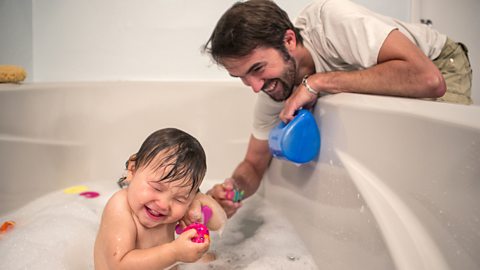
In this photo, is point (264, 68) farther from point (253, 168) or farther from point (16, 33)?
point (16, 33)

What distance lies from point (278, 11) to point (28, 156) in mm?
802

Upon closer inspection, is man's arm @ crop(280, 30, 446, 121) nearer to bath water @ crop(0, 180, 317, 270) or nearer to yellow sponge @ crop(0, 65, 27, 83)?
bath water @ crop(0, 180, 317, 270)

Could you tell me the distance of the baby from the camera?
80 centimetres

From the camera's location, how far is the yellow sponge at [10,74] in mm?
1336

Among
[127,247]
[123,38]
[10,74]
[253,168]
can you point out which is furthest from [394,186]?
[123,38]

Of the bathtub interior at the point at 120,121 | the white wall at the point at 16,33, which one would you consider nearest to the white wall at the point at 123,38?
the white wall at the point at 16,33

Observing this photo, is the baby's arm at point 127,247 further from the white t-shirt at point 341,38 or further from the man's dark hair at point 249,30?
the white t-shirt at point 341,38

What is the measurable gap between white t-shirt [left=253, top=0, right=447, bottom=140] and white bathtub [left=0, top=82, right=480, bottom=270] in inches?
5.5

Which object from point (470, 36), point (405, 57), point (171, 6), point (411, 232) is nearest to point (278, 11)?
point (405, 57)

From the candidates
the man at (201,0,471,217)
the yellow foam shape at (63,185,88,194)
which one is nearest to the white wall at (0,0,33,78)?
the yellow foam shape at (63,185,88,194)

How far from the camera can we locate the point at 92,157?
162cm

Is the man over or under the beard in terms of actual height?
over

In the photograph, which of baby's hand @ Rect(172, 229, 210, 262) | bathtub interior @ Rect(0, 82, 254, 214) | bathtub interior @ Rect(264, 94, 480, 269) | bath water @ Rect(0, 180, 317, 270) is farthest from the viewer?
bathtub interior @ Rect(0, 82, 254, 214)

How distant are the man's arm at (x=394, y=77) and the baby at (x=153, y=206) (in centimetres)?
35
